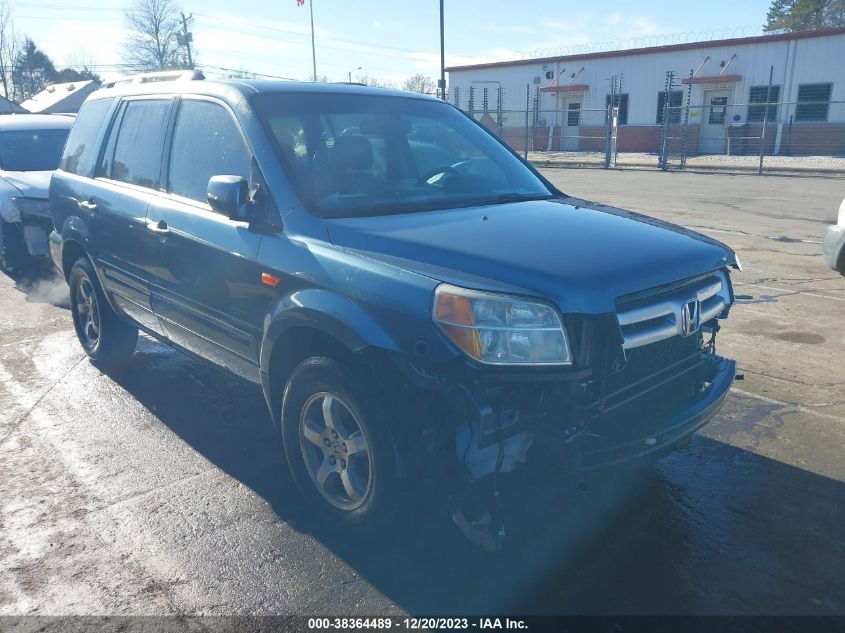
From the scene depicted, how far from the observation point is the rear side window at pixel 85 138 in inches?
209

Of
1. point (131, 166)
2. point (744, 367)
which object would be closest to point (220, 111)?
point (131, 166)

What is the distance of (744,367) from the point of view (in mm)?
5426

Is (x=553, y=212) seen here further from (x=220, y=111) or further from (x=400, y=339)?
(x=220, y=111)

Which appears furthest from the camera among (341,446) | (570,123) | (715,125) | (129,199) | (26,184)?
(570,123)

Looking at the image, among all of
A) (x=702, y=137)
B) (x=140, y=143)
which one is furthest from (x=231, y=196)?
(x=702, y=137)

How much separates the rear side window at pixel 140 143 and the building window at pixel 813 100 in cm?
3168

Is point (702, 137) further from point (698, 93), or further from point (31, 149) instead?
point (31, 149)

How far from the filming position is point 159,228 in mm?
4199

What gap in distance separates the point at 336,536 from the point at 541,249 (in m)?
1.63

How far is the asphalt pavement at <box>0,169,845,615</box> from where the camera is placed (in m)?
2.91

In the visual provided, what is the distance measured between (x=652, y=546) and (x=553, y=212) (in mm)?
1675

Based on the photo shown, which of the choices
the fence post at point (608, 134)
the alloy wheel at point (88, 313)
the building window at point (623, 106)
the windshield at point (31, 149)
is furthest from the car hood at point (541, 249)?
the building window at point (623, 106)

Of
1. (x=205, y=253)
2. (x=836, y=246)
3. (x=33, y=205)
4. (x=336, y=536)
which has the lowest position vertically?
(x=336, y=536)

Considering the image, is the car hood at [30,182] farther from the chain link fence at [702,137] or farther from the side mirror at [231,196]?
the chain link fence at [702,137]
